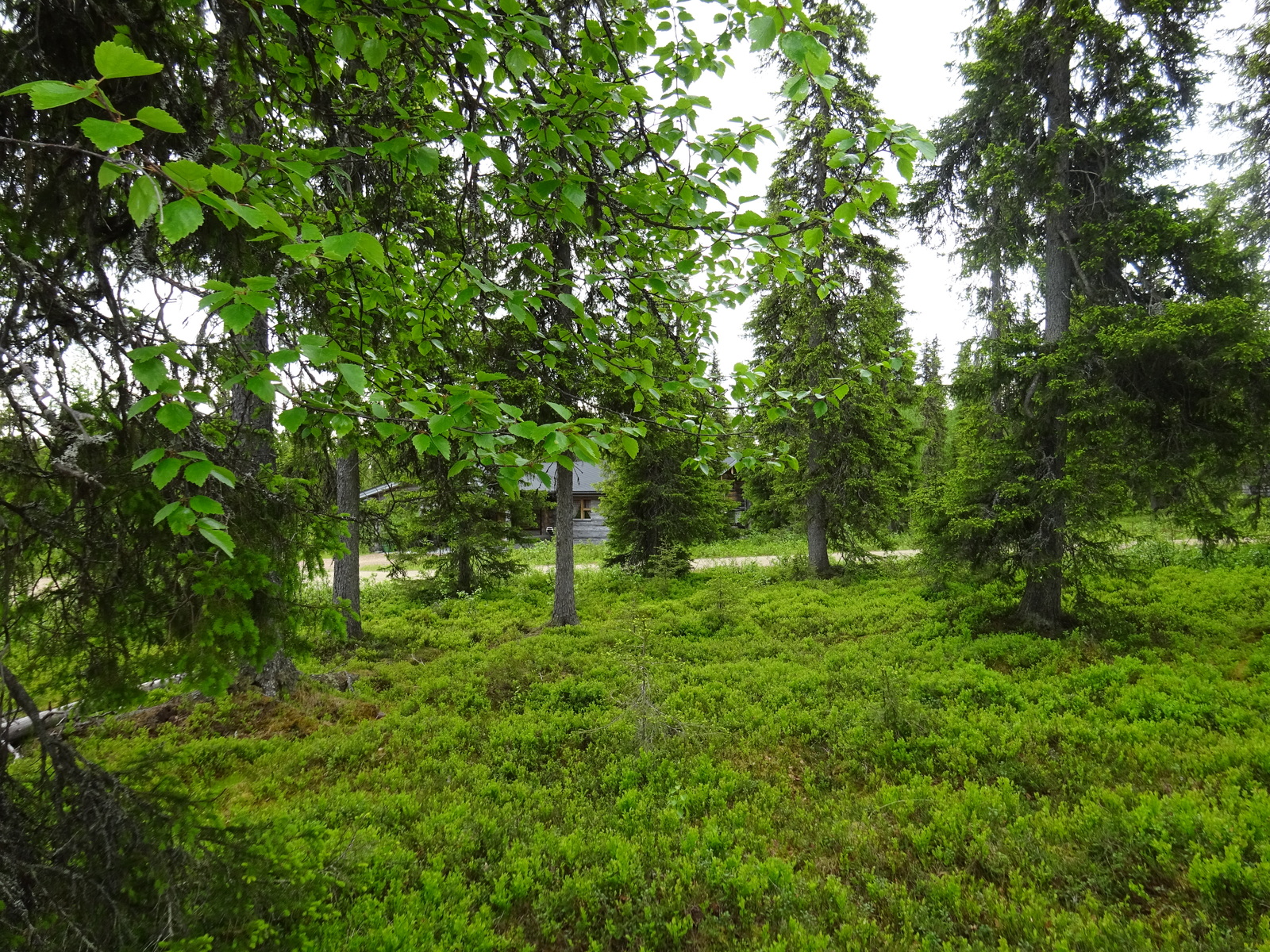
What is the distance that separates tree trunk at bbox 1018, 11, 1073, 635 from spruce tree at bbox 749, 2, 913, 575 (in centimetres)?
480

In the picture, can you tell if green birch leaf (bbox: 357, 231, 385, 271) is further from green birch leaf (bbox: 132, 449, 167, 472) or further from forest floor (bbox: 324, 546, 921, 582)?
forest floor (bbox: 324, 546, 921, 582)

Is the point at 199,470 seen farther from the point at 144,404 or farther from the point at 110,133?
the point at 110,133

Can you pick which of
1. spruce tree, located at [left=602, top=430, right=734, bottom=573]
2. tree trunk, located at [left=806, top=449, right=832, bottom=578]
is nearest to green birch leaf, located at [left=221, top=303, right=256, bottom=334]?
spruce tree, located at [left=602, top=430, right=734, bottom=573]

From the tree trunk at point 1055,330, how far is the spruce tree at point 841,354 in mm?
4796

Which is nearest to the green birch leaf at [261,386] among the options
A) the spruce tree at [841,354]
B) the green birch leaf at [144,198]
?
the green birch leaf at [144,198]

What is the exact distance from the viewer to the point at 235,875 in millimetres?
2805

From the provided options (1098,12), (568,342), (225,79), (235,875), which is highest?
(1098,12)

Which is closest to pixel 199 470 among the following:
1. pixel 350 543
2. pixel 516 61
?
pixel 516 61

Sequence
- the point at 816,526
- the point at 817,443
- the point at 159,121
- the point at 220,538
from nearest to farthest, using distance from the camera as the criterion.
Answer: the point at 159,121 < the point at 220,538 < the point at 817,443 < the point at 816,526

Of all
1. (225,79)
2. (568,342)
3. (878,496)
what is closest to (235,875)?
(568,342)

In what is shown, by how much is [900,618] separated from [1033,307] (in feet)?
21.8

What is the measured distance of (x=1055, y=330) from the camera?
8836 mm

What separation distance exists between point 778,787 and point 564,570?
7.19 meters

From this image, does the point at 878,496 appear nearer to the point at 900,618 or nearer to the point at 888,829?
the point at 900,618
